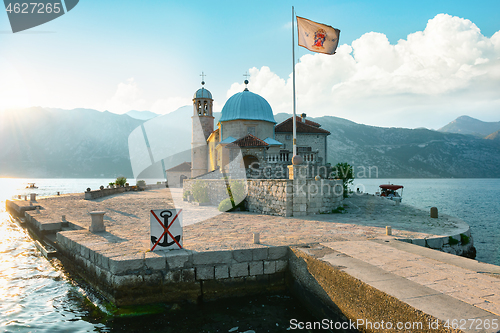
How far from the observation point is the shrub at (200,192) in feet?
64.2

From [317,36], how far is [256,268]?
12.7m

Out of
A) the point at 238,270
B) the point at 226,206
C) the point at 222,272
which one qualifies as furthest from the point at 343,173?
the point at 222,272

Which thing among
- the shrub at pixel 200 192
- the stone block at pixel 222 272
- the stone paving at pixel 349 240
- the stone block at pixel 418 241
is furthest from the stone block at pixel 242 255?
the shrub at pixel 200 192

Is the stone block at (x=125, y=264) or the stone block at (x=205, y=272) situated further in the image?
the stone block at (x=205, y=272)

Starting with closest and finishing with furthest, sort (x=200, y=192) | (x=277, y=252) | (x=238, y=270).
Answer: (x=238, y=270) → (x=277, y=252) → (x=200, y=192)

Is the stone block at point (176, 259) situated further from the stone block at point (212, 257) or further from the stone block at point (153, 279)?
the stone block at point (153, 279)

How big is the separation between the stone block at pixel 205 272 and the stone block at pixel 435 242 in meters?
6.60

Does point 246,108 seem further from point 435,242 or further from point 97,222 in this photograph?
point 435,242

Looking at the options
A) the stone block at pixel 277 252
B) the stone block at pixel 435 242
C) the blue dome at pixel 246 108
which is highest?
the blue dome at pixel 246 108

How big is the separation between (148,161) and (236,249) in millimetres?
23818

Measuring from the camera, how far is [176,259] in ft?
21.7

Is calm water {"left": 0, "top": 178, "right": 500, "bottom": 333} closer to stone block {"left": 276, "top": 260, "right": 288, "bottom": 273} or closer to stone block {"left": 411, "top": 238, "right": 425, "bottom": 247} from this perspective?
stone block {"left": 276, "top": 260, "right": 288, "bottom": 273}

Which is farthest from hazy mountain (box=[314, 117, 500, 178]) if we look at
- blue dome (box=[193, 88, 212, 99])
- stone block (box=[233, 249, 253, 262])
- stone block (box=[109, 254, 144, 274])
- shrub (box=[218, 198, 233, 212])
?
stone block (box=[109, 254, 144, 274])

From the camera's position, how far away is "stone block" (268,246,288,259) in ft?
23.9
